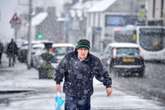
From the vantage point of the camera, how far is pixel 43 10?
11500cm

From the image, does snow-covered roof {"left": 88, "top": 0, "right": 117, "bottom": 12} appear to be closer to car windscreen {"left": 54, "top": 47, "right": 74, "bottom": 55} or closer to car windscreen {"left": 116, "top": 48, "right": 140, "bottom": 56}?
car windscreen {"left": 54, "top": 47, "right": 74, "bottom": 55}

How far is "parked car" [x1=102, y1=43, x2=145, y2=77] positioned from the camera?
31.4 metres

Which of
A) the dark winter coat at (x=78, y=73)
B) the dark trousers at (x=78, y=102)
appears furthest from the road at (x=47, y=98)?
the dark winter coat at (x=78, y=73)

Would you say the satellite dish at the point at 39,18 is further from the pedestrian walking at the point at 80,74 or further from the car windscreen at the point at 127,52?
the pedestrian walking at the point at 80,74

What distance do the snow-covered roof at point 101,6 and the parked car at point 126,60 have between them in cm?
5283

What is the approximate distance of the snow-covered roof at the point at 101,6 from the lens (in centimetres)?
8572

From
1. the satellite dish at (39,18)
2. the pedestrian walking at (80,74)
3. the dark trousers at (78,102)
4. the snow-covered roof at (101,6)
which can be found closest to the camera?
the pedestrian walking at (80,74)

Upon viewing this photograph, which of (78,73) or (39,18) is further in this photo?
(39,18)

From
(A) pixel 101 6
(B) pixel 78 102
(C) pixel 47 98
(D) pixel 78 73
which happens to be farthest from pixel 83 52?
(A) pixel 101 6

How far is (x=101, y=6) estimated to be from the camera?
88.2 m

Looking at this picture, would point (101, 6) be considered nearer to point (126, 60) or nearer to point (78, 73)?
point (126, 60)

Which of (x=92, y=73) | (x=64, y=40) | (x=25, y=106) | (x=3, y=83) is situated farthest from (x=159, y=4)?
(x=92, y=73)

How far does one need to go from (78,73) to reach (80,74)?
1.4 inches

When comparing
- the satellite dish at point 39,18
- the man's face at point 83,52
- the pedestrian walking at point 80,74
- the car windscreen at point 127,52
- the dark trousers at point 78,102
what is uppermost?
the man's face at point 83,52
